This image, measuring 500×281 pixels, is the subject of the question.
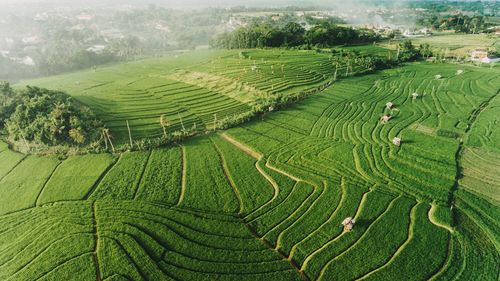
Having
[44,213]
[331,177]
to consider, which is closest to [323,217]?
[331,177]

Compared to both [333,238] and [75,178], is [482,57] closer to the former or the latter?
[333,238]

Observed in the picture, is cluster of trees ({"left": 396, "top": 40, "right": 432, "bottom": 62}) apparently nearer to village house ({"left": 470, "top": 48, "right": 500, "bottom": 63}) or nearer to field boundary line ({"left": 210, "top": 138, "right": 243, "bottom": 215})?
village house ({"left": 470, "top": 48, "right": 500, "bottom": 63})

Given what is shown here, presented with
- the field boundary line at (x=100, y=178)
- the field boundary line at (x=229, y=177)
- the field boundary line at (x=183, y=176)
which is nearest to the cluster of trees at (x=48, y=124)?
the field boundary line at (x=100, y=178)

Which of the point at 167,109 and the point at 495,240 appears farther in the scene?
the point at 167,109

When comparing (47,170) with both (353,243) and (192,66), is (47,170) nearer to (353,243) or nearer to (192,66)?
(353,243)

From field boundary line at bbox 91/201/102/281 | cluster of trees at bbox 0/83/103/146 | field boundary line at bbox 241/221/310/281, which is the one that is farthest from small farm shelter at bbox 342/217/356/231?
cluster of trees at bbox 0/83/103/146

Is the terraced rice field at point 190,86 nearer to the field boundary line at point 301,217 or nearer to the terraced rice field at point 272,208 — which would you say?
the terraced rice field at point 272,208
